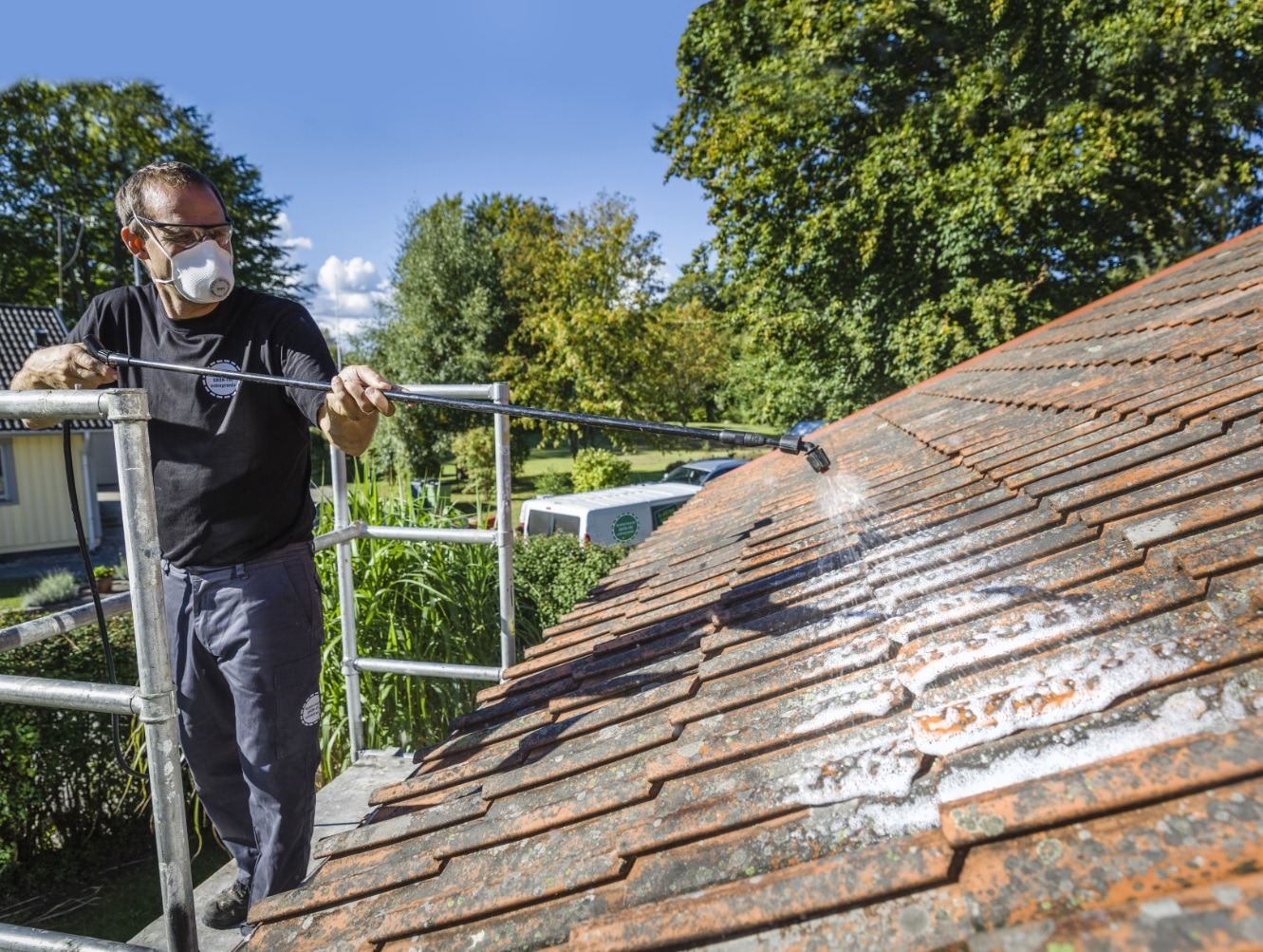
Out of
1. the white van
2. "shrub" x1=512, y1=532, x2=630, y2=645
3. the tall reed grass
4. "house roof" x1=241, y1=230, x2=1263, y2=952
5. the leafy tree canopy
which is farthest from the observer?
the leafy tree canopy

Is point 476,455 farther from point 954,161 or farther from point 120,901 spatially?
point 120,901

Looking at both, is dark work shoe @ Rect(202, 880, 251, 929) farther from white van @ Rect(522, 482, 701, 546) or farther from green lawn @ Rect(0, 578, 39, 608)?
green lawn @ Rect(0, 578, 39, 608)

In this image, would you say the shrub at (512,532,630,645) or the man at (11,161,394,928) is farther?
the shrub at (512,532,630,645)

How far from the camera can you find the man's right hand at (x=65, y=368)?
2152 mm


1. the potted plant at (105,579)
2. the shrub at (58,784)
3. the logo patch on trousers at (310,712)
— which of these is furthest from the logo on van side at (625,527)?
the logo patch on trousers at (310,712)

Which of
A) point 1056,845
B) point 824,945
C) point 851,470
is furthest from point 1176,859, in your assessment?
point 851,470

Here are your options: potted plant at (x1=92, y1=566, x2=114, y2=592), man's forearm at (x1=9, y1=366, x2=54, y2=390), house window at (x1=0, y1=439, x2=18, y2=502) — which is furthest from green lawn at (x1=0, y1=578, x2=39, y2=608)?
man's forearm at (x1=9, y1=366, x2=54, y2=390)

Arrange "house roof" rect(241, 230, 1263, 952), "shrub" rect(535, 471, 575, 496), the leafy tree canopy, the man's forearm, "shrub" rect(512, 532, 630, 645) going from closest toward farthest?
"house roof" rect(241, 230, 1263, 952), the man's forearm, "shrub" rect(512, 532, 630, 645), the leafy tree canopy, "shrub" rect(535, 471, 575, 496)

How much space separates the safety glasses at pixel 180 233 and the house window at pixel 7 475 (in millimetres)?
20180

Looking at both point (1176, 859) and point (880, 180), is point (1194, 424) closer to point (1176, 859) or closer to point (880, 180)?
point (1176, 859)

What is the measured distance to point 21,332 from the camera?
779 inches

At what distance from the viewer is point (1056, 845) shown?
874 millimetres

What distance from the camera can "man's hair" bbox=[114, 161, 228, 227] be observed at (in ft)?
7.62

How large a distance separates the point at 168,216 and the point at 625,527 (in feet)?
33.9
